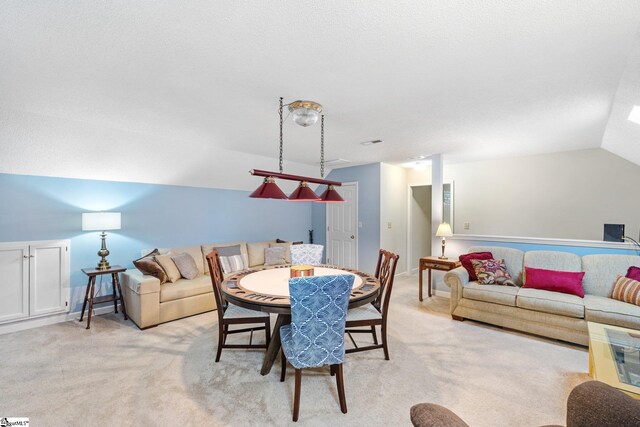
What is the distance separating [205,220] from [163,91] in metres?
2.89

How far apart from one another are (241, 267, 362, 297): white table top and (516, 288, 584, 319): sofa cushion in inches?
75.0

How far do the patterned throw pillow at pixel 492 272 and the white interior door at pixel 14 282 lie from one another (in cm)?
543

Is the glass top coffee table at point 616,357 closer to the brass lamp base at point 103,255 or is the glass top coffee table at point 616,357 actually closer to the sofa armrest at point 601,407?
the sofa armrest at point 601,407

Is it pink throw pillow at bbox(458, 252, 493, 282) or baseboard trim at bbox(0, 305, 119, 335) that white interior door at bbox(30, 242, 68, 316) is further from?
pink throw pillow at bbox(458, 252, 493, 282)

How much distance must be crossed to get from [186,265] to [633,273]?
17.0ft

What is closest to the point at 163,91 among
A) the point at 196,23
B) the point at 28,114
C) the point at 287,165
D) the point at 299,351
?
the point at 196,23

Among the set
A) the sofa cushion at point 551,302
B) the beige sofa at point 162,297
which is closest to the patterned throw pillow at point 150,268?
the beige sofa at point 162,297

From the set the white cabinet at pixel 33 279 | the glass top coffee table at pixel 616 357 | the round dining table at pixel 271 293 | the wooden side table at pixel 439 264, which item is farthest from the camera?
the wooden side table at pixel 439 264

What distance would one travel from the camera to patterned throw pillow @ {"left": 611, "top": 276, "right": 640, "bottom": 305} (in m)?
2.80

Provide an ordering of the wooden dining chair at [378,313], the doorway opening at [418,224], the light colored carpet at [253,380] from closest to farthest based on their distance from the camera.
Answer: the light colored carpet at [253,380]
the wooden dining chair at [378,313]
the doorway opening at [418,224]

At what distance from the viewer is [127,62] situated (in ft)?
6.44

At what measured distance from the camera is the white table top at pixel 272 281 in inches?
95.1

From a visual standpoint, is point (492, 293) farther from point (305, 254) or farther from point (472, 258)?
point (305, 254)

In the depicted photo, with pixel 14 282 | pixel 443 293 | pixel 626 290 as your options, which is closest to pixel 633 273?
pixel 626 290
